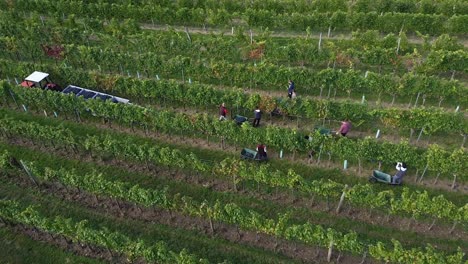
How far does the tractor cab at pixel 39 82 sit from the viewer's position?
1230 inches

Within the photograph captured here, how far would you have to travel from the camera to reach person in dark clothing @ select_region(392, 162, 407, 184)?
24.6m

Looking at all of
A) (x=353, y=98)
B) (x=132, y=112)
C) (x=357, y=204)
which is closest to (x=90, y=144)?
(x=132, y=112)

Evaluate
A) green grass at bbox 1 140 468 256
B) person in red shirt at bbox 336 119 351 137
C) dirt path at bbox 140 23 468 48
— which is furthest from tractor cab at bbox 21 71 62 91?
person in red shirt at bbox 336 119 351 137

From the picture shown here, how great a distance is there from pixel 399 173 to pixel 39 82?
22964 millimetres

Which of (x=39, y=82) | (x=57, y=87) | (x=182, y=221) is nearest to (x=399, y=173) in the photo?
(x=182, y=221)

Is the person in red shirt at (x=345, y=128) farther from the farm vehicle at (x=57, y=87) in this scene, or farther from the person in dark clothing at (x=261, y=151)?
the farm vehicle at (x=57, y=87)

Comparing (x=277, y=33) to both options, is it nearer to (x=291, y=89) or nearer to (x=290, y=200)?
(x=291, y=89)

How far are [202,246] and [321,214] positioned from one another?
5998mm

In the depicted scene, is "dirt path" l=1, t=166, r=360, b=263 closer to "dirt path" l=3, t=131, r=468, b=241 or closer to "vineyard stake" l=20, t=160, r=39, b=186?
"vineyard stake" l=20, t=160, r=39, b=186

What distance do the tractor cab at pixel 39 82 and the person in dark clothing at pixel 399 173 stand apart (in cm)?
2144

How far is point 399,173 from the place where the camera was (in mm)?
24594

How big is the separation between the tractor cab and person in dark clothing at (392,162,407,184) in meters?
21.4

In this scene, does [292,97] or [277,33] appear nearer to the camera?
[292,97]

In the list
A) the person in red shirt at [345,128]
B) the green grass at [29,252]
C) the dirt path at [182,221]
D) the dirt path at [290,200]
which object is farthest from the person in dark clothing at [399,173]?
the green grass at [29,252]
